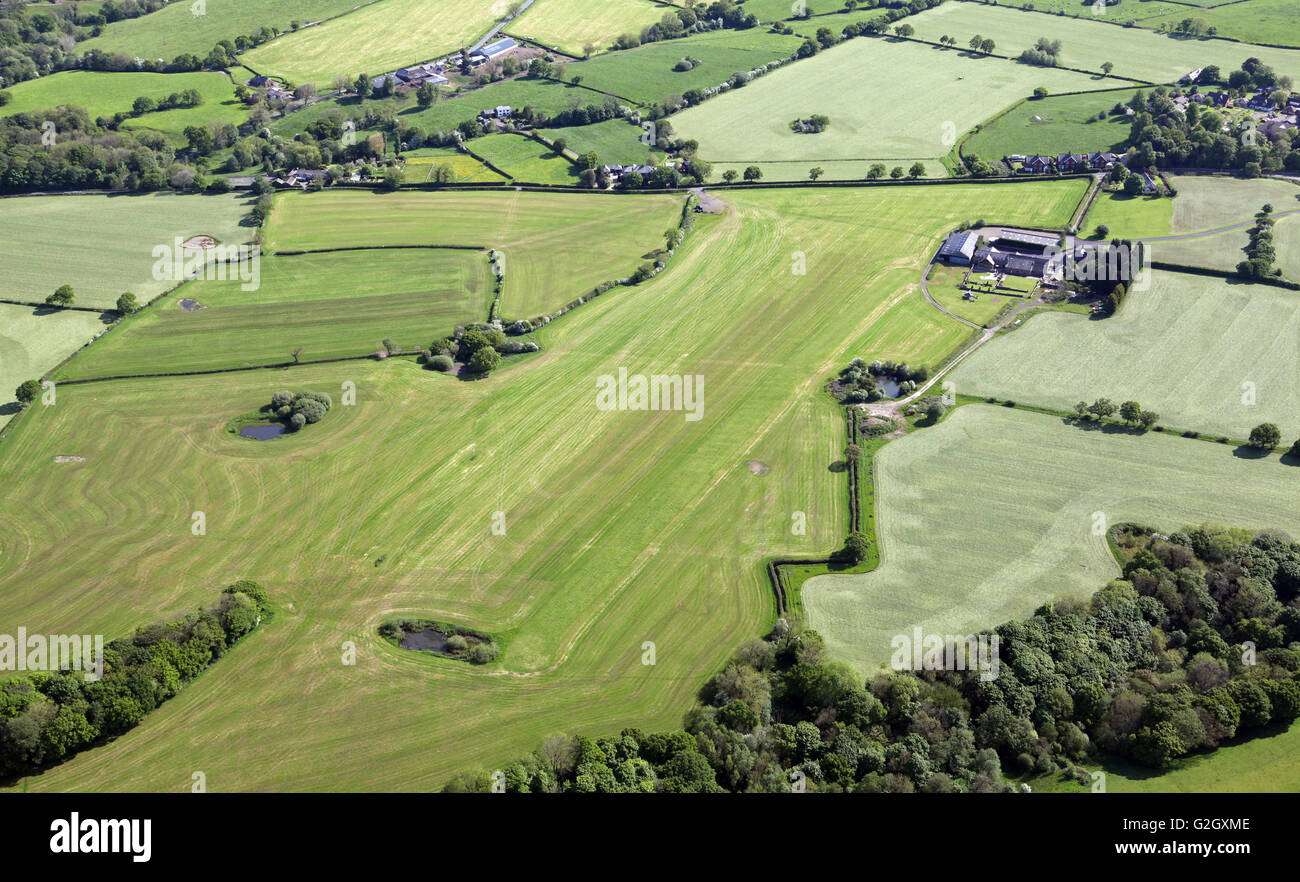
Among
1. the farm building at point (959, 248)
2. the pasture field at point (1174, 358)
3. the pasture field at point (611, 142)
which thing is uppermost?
the pasture field at point (611, 142)

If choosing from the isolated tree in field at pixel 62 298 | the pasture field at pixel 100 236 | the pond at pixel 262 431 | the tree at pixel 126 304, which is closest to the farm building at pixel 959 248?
the pond at pixel 262 431

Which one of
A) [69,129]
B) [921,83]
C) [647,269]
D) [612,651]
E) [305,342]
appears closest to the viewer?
[612,651]

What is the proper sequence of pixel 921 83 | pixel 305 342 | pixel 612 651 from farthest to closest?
1. pixel 921 83
2. pixel 305 342
3. pixel 612 651

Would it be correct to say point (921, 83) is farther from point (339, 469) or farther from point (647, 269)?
point (339, 469)

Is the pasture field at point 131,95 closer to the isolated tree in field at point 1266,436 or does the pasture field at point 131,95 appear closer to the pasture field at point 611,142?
the pasture field at point 611,142

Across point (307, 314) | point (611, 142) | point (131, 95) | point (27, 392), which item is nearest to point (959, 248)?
point (611, 142)

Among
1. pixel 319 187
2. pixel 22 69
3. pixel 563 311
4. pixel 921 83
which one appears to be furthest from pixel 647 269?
pixel 22 69
